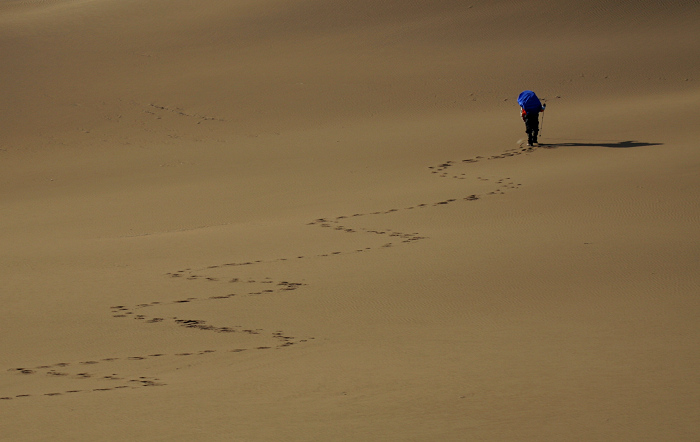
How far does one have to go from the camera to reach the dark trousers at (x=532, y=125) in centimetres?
1155

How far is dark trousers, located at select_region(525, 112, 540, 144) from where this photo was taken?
37.9 feet

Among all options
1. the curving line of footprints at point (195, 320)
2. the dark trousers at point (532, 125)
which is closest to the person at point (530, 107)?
the dark trousers at point (532, 125)

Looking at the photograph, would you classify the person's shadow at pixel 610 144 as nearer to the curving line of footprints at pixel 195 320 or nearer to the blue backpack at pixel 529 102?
the blue backpack at pixel 529 102

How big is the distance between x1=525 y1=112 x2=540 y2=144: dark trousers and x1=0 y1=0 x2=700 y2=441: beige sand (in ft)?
0.94

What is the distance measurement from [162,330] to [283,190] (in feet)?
18.8

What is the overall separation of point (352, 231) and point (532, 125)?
4.88 meters

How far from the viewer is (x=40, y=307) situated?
20.1 ft

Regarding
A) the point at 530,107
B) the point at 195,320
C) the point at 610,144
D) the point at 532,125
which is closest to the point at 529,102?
the point at 530,107

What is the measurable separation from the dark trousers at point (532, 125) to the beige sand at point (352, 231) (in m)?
0.29

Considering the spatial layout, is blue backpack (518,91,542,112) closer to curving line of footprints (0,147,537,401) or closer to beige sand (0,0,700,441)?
beige sand (0,0,700,441)

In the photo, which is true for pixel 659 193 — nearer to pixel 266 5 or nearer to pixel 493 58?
pixel 493 58

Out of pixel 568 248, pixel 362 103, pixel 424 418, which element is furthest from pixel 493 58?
pixel 424 418

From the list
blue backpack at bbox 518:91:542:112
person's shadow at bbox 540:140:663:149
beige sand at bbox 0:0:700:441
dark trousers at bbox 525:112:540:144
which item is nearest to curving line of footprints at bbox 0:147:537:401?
beige sand at bbox 0:0:700:441

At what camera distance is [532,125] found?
1188 centimetres
